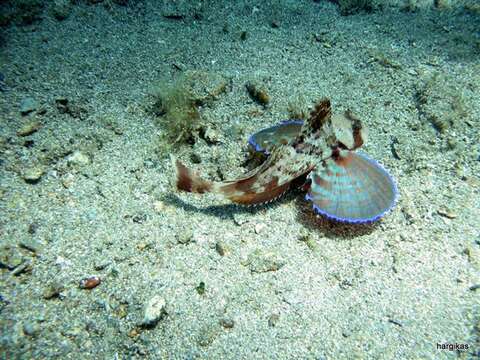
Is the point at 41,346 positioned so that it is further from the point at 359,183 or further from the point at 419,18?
the point at 419,18

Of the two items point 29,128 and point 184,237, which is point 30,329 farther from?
point 29,128

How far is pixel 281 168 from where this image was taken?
11.0 ft

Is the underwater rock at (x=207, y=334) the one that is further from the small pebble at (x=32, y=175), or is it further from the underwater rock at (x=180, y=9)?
the underwater rock at (x=180, y=9)

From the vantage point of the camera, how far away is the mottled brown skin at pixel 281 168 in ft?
10.7

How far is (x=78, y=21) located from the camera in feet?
16.9

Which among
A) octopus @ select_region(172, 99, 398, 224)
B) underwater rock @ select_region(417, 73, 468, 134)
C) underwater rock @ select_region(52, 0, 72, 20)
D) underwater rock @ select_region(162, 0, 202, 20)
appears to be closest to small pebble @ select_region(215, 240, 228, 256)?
octopus @ select_region(172, 99, 398, 224)

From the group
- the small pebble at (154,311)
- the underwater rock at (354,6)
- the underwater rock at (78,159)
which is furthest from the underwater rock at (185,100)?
the underwater rock at (354,6)

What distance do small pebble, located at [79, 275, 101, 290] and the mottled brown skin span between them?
3.54 ft

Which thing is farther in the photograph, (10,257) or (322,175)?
(322,175)

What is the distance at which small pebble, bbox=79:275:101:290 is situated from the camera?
2.81 meters

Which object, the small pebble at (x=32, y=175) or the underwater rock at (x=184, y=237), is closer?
the underwater rock at (x=184, y=237)

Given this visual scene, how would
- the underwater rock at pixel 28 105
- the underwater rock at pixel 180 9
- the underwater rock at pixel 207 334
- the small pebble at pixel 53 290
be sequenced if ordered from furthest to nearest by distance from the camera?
the underwater rock at pixel 180 9, the underwater rock at pixel 28 105, the small pebble at pixel 53 290, the underwater rock at pixel 207 334

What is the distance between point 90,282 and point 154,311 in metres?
0.63

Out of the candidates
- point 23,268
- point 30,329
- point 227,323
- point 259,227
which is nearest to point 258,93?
point 259,227
